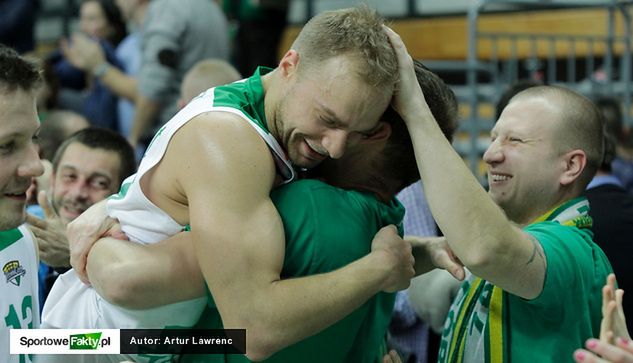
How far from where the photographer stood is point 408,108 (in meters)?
2.46

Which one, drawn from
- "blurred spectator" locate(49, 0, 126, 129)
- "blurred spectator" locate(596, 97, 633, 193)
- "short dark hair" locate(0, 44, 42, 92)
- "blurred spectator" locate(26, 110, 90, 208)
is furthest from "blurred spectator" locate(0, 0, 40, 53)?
"short dark hair" locate(0, 44, 42, 92)

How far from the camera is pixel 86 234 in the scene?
8.64 ft

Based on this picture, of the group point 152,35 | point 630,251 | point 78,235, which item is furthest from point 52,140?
point 630,251

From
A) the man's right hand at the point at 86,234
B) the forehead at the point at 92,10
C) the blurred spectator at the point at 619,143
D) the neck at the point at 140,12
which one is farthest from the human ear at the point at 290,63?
the forehead at the point at 92,10

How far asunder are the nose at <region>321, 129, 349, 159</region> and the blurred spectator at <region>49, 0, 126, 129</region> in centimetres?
460

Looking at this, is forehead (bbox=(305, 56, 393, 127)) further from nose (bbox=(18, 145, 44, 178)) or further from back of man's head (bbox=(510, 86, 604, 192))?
nose (bbox=(18, 145, 44, 178))

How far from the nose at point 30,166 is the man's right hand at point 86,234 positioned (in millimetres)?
184

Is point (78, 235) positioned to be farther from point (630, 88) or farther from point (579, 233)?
point (630, 88)

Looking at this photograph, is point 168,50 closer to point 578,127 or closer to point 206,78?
point 206,78

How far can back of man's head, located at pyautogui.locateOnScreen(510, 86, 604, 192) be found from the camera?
2852 mm

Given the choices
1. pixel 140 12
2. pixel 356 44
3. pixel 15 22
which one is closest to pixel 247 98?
pixel 356 44

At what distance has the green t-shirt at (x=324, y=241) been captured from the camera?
239 cm

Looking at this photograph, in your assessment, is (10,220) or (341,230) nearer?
(341,230)

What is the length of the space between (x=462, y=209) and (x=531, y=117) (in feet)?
1.96
